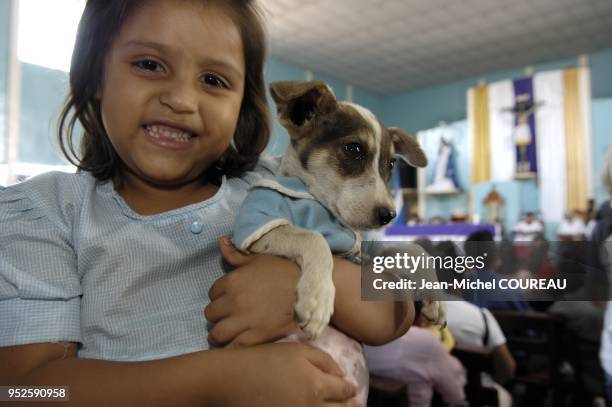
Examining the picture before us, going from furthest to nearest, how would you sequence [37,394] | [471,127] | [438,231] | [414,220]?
[471,127] → [414,220] → [438,231] → [37,394]

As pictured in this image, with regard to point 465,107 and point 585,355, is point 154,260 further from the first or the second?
point 465,107

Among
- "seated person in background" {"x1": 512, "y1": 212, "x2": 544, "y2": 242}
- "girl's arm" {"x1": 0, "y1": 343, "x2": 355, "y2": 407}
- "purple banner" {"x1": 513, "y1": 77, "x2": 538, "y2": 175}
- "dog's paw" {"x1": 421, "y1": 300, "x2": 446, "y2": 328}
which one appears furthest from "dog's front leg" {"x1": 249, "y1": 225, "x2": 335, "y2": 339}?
"purple banner" {"x1": 513, "y1": 77, "x2": 538, "y2": 175}

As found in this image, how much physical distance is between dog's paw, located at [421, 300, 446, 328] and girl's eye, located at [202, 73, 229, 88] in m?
0.61

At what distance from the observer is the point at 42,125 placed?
4.38 m

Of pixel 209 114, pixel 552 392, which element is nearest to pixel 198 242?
pixel 209 114

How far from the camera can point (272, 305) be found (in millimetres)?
812

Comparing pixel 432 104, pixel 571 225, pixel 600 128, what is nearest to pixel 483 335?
pixel 571 225

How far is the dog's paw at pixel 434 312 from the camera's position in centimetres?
87

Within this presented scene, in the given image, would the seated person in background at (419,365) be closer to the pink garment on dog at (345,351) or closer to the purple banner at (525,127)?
the pink garment on dog at (345,351)

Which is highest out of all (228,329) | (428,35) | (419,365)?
Answer: (428,35)

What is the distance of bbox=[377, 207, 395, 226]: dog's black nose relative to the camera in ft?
3.13

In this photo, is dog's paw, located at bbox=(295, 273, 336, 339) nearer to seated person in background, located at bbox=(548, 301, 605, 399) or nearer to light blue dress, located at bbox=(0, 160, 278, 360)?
light blue dress, located at bbox=(0, 160, 278, 360)

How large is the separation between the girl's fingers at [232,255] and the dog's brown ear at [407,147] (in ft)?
1.91

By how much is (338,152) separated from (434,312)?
1.38ft
